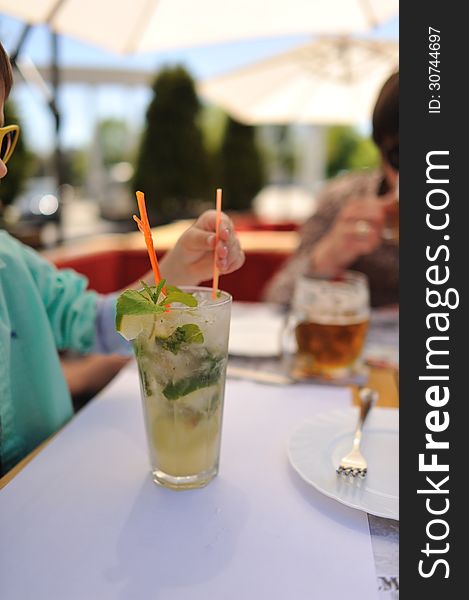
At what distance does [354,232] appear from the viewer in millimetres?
1547

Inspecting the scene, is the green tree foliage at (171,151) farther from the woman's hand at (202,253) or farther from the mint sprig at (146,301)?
the mint sprig at (146,301)

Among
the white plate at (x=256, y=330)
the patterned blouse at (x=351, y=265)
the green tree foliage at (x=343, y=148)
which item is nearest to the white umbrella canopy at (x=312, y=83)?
the patterned blouse at (x=351, y=265)

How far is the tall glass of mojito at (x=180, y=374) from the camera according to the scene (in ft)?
2.13

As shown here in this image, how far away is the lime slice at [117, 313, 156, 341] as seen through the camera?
0.64 m

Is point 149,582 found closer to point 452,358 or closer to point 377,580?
point 377,580

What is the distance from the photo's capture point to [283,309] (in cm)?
171

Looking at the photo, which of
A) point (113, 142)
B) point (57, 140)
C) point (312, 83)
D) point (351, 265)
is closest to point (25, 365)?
point (351, 265)

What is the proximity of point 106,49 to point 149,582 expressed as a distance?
7.48ft

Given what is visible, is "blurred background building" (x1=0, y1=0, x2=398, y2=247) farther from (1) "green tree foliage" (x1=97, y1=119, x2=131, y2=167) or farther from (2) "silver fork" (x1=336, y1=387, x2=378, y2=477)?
(1) "green tree foliage" (x1=97, y1=119, x2=131, y2=167)

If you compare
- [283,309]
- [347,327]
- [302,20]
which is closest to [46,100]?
[302,20]

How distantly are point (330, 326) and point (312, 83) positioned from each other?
4.58 metres

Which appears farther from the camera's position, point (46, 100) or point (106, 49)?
point (46, 100)

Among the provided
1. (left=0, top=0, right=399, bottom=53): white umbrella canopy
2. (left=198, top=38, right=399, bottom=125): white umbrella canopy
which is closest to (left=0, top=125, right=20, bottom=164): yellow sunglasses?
(left=0, top=0, right=399, bottom=53): white umbrella canopy

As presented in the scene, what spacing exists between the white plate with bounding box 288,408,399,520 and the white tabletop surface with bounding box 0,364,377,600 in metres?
0.02
